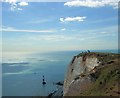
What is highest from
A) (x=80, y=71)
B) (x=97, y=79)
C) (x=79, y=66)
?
(x=79, y=66)

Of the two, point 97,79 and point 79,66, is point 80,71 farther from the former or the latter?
point 97,79

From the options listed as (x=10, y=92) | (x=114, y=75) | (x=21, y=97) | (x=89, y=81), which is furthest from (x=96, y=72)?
(x=10, y=92)

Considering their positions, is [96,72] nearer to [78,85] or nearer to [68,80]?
[78,85]

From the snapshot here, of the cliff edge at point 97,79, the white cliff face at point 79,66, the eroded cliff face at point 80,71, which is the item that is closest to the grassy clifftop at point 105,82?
the cliff edge at point 97,79

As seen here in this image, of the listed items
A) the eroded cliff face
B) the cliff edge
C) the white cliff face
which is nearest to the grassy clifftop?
the cliff edge

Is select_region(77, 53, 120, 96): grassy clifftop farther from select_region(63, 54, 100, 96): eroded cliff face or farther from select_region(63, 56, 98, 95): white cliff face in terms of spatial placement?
select_region(63, 56, 98, 95): white cliff face

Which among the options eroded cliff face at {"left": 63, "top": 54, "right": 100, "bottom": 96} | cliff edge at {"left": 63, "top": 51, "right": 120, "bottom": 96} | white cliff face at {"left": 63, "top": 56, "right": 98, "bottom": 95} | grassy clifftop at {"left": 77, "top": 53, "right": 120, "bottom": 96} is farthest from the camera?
white cliff face at {"left": 63, "top": 56, "right": 98, "bottom": 95}

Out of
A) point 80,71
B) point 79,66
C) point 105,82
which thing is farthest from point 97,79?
point 79,66

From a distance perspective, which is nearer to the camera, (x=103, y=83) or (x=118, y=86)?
(x=118, y=86)
